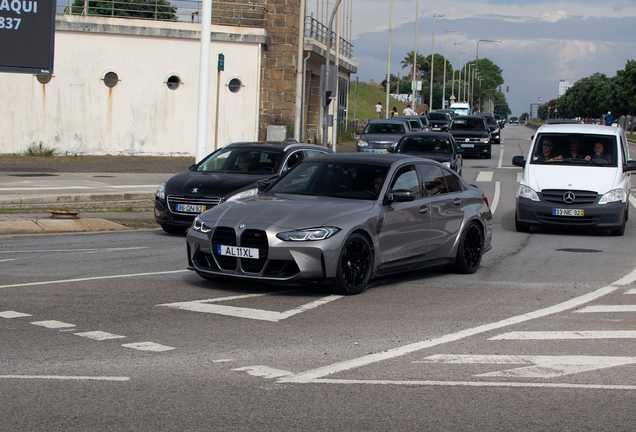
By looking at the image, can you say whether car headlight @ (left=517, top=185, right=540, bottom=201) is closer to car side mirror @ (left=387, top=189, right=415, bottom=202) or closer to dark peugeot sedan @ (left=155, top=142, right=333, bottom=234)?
dark peugeot sedan @ (left=155, top=142, right=333, bottom=234)

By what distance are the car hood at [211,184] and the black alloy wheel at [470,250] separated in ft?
14.6

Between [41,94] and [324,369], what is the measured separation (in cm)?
2902

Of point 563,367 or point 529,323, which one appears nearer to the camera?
point 563,367

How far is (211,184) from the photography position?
45.2 feet

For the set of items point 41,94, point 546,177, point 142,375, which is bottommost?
Result: point 142,375

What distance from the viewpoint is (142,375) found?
5.51 m

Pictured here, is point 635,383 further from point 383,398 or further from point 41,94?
point 41,94

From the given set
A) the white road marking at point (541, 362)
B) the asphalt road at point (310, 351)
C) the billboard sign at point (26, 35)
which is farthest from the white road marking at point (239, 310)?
the billboard sign at point (26, 35)

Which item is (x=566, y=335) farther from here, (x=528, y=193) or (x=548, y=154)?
(x=548, y=154)

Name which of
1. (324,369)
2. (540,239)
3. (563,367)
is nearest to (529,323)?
(563,367)

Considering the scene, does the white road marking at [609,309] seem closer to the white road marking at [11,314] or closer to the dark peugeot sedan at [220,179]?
the white road marking at [11,314]

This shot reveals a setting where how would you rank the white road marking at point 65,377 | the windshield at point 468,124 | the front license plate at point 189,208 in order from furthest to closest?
the windshield at point 468,124, the front license plate at point 189,208, the white road marking at point 65,377

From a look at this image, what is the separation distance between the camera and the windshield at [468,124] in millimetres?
39094

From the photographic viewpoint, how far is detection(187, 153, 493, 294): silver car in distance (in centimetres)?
826
